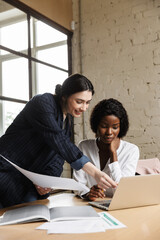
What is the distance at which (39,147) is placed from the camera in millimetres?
1359

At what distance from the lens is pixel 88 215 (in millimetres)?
1037

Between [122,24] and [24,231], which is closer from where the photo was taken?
[24,231]

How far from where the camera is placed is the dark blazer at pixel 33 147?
1259 mm

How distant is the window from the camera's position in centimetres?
302

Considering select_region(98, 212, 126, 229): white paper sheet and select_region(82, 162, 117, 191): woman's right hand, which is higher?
select_region(82, 162, 117, 191): woman's right hand

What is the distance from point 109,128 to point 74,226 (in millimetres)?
1053

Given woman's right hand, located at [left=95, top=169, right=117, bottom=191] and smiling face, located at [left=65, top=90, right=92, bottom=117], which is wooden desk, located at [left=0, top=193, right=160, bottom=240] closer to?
woman's right hand, located at [left=95, top=169, right=117, bottom=191]

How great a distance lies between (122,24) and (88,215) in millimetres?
3115

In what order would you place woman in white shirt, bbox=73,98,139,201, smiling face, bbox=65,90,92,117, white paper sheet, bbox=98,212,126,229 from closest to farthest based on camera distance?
white paper sheet, bbox=98,212,126,229, smiling face, bbox=65,90,92,117, woman in white shirt, bbox=73,98,139,201

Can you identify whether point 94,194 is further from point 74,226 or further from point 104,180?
point 74,226

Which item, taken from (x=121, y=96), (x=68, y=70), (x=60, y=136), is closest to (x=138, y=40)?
(x=121, y=96)

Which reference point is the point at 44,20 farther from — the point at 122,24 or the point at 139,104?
the point at 139,104

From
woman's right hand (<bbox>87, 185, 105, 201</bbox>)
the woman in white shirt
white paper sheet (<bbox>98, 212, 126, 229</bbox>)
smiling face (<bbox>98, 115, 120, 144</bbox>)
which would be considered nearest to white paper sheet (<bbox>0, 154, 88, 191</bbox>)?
white paper sheet (<bbox>98, 212, 126, 229</bbox>)

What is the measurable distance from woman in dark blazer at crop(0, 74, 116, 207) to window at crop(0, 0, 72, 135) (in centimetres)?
167
